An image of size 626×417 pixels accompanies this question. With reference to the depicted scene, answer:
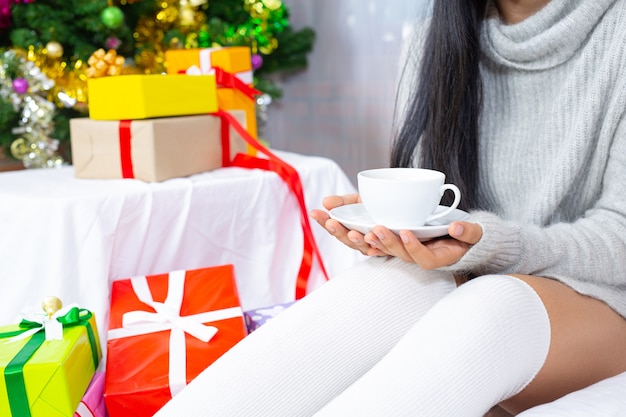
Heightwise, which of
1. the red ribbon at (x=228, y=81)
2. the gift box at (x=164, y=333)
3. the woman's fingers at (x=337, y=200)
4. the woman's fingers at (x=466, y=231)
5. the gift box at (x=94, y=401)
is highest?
the red ribbon at (x=228, y=81)

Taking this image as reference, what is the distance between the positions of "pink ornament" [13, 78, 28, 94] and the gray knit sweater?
1.01 m

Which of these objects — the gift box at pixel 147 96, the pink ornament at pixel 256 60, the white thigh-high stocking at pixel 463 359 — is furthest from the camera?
the pink ornament at pixel 256 60

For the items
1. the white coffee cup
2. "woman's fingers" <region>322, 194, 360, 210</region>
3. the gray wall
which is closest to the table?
"woman's fingers" <region>322, 194, 360, 210</region>

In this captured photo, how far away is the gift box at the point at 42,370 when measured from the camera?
0.73 metres

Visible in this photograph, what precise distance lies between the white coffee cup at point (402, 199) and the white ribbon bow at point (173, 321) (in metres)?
0.33

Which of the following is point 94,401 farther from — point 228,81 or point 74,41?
point 74,41

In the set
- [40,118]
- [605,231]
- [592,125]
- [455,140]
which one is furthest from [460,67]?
[40,118]

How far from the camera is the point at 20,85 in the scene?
1.48 m

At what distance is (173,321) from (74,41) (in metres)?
0.90

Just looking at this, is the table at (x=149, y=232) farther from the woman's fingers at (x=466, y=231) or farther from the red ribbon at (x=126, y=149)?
the woman's fingers at (x=466, y=231)

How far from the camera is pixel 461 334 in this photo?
0.63 metres

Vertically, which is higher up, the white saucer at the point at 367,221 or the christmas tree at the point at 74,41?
the christmas tree at the point at 74,41

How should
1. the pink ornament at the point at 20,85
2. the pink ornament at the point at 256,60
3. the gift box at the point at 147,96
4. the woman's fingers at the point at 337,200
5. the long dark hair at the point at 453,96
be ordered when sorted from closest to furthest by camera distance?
the woman's fingers at the point at 337,200
the long dark hair at the point at 453,96
the gift box at the point at 147,96
the pink ornament at the point at 20,85
the pink ornament at the point at 256,60

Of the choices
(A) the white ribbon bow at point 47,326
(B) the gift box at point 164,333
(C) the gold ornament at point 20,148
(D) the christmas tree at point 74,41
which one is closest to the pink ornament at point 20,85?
(D) the christmas tree at point 74,41
